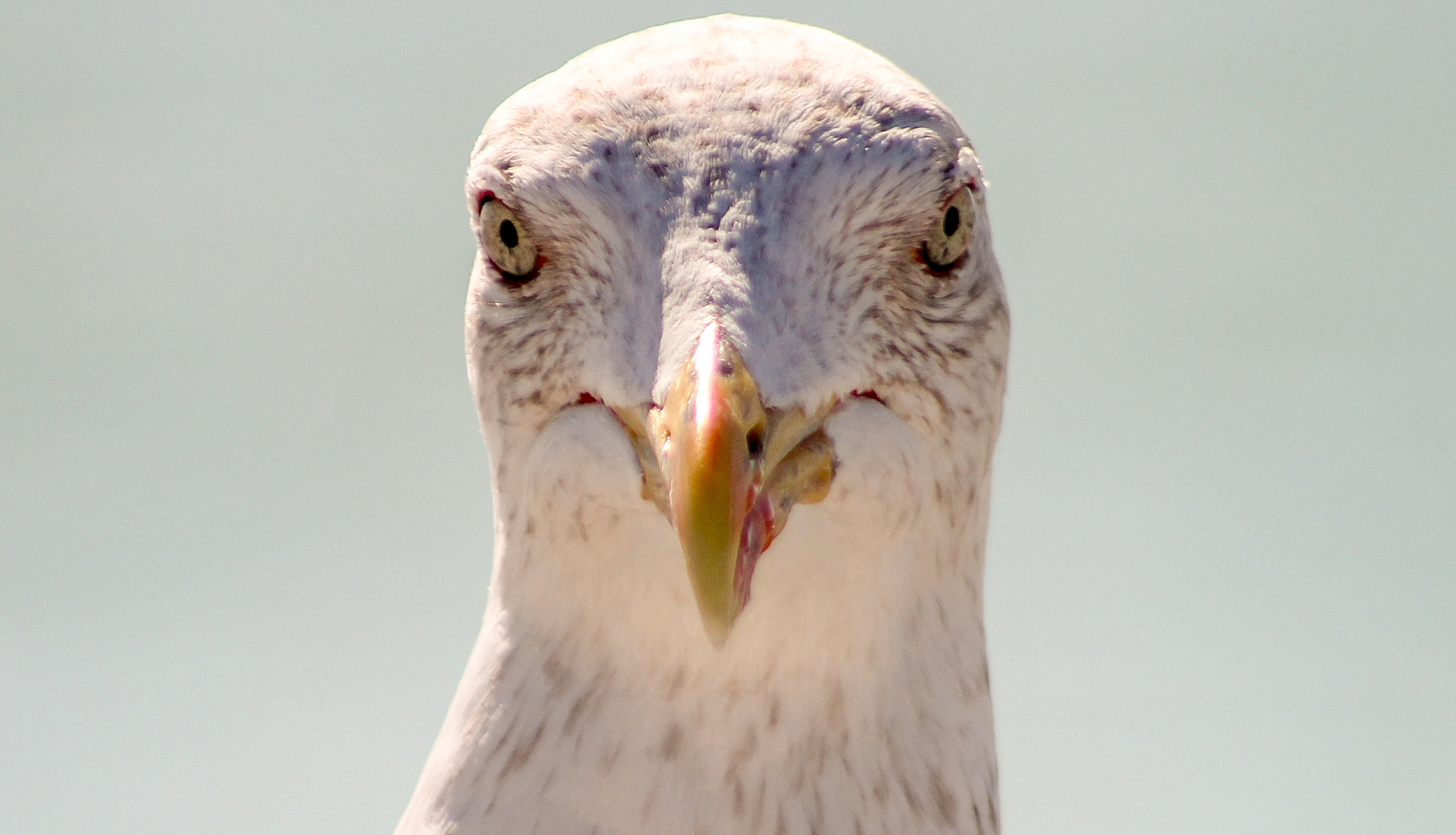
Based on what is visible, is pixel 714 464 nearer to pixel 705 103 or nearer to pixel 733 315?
pixel 733 315

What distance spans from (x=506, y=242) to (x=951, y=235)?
475mm

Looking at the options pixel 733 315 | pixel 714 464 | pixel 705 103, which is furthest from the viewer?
pixel 705 103

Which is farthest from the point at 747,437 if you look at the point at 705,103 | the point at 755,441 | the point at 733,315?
the point at 705,103

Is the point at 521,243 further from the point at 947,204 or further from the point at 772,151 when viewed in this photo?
the point at 947,204

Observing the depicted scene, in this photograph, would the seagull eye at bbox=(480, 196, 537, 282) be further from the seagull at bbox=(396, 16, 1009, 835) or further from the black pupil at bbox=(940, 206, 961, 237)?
the black pupil at bbox=(940, 206, 961, 237)

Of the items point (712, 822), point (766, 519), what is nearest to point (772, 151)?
point (766, 519)

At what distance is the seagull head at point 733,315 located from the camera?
52.6 inches

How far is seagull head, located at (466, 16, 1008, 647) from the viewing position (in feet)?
4.39

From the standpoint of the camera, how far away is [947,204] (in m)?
1.55

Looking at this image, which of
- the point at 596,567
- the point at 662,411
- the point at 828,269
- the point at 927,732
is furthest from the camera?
the point at 927,732

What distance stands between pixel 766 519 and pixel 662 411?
136 millimetres

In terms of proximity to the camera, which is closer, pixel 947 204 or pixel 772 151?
pixel 772 151

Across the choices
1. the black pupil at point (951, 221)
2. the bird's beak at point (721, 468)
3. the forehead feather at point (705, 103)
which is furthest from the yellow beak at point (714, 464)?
the black pupil at point (951, 221)

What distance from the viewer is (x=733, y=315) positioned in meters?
1.32
